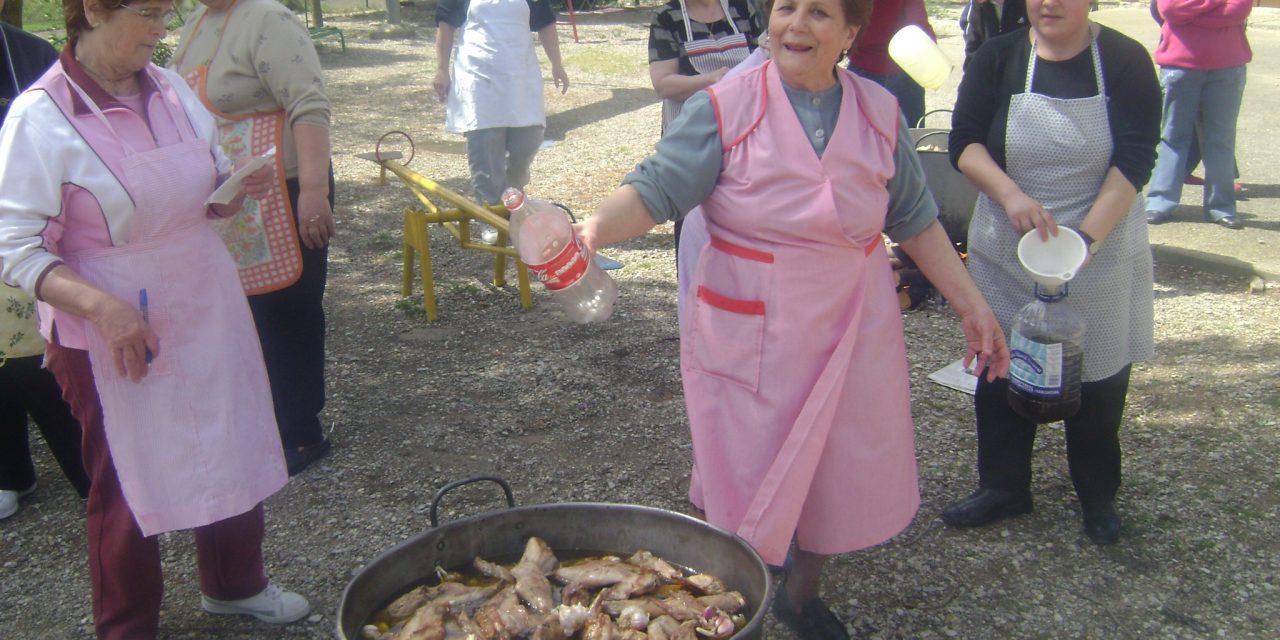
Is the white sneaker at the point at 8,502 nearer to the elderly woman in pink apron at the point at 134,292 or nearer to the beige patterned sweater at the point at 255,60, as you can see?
the elderly woman in pink apron at the point at 134,292

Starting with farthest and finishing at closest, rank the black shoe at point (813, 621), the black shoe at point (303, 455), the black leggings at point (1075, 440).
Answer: the black shoe at point (303, 455) < the black leggings at point (1075, 440) < the black shoe at point (813, 621)

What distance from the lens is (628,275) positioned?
648 cm

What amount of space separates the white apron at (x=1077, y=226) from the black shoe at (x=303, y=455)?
8.18 feet

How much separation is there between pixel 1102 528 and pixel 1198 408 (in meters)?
1.30

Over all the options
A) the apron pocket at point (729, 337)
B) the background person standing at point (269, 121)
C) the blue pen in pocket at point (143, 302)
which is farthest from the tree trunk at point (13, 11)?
the apron pocket at point (729, 337)

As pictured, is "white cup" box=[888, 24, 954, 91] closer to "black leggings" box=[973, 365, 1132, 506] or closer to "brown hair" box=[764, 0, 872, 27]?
"black leggings" box=[973, 365, 1132, 506]

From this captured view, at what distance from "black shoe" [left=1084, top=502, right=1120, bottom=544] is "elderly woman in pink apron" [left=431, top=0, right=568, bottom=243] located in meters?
3.97

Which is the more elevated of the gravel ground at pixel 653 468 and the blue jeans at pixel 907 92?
the blue jeans at pixel 907 92

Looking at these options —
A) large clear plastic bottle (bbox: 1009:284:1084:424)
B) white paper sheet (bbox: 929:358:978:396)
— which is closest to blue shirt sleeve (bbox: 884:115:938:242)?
large clear plastic bottle (bbox: 1009:284:1084:424)

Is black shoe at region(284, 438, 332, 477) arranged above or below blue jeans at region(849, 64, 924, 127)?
below

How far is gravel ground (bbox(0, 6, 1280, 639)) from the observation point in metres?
3.34

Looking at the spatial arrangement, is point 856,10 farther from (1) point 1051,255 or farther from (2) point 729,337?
(1) point 1051,255

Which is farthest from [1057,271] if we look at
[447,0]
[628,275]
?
[447,0]

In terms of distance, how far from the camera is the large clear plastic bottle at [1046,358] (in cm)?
328
